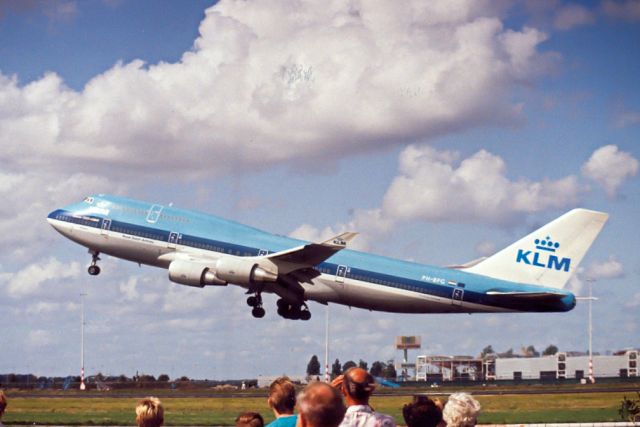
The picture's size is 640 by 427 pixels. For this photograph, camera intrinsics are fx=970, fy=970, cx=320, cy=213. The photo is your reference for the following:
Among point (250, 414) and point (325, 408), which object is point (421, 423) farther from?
point (325, 408)

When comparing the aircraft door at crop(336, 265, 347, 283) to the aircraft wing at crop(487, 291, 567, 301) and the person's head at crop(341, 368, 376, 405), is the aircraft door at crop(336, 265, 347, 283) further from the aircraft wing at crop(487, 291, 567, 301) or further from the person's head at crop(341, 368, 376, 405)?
the person's head at crop(341, 368, 376, 405)

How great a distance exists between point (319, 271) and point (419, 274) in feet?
19.7

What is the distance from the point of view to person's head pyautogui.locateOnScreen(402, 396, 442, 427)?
11836mm

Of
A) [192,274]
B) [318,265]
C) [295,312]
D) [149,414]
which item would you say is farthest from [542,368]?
[149,414]

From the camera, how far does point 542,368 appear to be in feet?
461

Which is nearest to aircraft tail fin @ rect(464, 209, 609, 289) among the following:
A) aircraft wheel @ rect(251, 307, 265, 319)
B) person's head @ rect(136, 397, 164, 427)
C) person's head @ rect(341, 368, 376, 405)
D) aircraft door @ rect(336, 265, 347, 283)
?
aircraft door @ rect(336, 265, 347, 283)

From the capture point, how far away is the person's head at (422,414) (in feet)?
38.8

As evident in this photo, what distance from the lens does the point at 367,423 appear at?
10.7 meters

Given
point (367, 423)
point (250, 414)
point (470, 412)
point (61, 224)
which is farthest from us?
point (61, 224)

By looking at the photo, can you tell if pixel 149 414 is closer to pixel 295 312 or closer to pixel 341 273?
pixel 341 273

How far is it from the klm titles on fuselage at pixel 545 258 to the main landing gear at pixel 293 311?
13.4 m

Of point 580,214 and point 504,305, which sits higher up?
point 580,214

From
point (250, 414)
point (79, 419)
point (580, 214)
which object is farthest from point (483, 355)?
point (250, 414)

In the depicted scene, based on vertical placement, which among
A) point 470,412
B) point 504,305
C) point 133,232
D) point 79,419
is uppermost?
point 133,232
